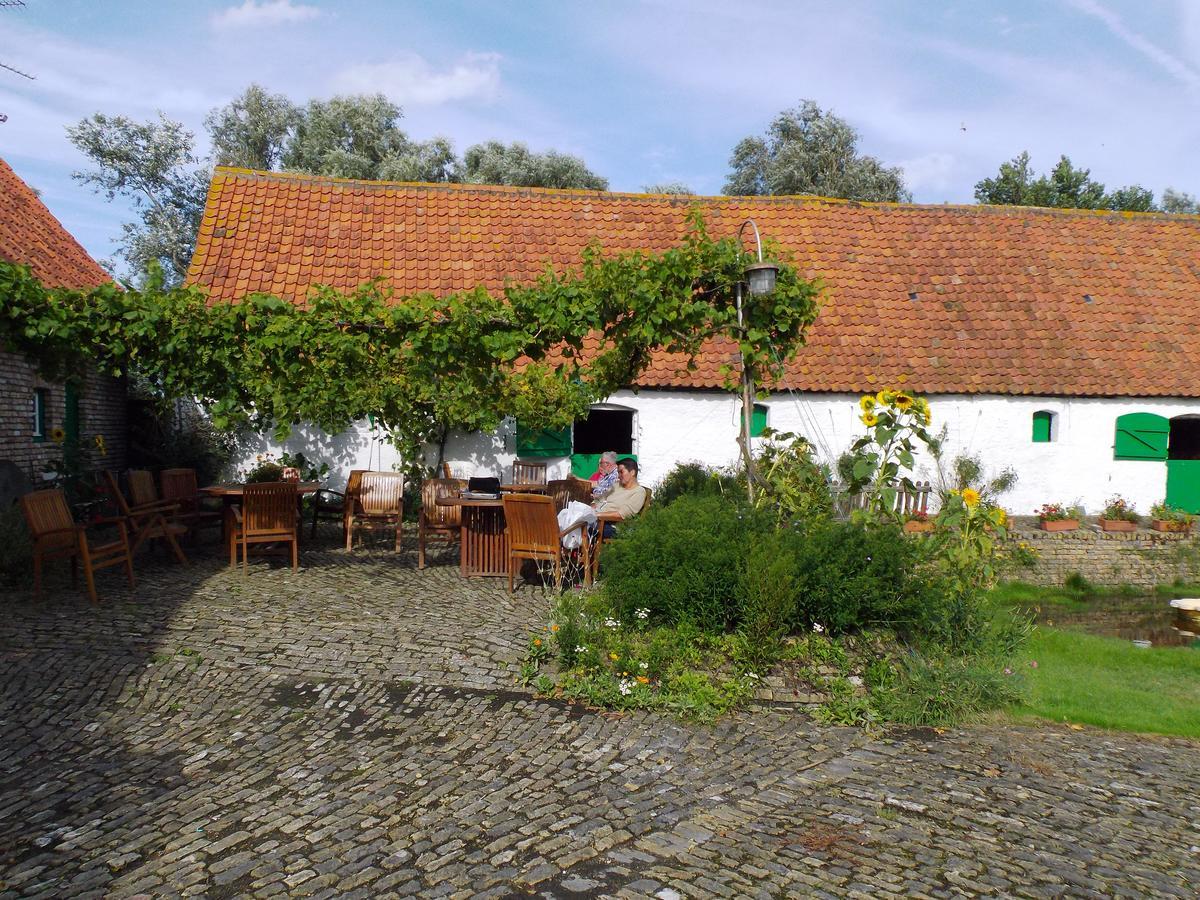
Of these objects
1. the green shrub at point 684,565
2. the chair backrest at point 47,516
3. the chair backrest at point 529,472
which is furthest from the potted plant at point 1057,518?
the chair backrest at point 47,516

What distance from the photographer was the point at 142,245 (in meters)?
25.5

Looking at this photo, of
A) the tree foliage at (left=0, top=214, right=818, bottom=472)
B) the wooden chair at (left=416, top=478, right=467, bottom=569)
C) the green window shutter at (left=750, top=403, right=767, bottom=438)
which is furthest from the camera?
the green window shutter at (left=750, top=403, right=767, bottom=438)

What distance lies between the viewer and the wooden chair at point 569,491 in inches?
372

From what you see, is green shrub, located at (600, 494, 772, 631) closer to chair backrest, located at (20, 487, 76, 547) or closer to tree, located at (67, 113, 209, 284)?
chair backrest, located at (20, 487, 76, 547)

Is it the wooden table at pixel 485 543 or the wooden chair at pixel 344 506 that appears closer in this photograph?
the wooden table at pixel 485 543

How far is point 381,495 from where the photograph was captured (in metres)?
10.5

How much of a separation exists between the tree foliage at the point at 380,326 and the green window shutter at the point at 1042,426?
319 inches

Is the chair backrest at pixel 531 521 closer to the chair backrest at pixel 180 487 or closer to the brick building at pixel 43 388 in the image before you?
the chair backrest at pixel 180 487

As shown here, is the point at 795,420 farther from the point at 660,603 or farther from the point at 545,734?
the point at 545,734

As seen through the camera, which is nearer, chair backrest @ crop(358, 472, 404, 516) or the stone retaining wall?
chair backrest @ crop(358, 472, 404, 516)

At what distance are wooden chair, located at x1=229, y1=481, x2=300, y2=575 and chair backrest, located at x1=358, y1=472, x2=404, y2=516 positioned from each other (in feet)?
4.86

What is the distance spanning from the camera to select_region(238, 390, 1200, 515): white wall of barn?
43.8 ft

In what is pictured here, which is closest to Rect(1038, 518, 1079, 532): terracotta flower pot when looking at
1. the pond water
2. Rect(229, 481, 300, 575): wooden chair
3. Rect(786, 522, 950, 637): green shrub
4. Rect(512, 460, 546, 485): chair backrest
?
the pond water

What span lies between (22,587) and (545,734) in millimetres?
5801
